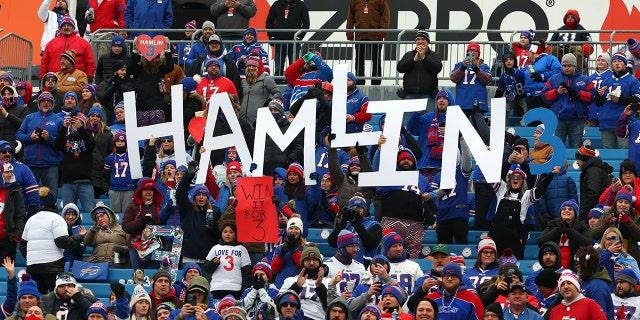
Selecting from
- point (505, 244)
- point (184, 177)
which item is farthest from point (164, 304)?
point (505, 244)

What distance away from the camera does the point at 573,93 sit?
26.0m

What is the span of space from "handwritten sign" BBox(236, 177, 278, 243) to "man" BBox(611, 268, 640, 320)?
12.7 ft

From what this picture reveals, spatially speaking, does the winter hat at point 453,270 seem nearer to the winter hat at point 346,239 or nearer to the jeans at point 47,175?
the winter hat at point 346,239

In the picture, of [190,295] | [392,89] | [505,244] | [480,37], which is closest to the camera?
[190,295]

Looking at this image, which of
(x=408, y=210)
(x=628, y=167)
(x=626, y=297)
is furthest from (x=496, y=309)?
(x=628, y=167)

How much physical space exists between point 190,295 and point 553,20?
12.6 metres

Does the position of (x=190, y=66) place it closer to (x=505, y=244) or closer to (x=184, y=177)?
(x=184, y=177)

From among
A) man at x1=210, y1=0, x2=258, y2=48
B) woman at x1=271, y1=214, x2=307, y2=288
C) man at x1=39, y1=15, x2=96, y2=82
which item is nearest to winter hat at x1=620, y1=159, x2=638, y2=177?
woman at x1=271, y1=214, x2=307, y2=288

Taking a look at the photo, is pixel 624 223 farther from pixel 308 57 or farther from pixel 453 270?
pixel 308 57

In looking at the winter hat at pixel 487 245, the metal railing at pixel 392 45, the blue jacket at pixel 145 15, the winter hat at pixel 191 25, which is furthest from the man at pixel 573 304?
the winter hat at pixel 191 25

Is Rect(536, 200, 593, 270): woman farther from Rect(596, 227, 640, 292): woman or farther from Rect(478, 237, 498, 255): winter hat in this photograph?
Rect(478, 237, 498, 255): winter hat

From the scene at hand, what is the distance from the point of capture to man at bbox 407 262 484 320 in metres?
19.8

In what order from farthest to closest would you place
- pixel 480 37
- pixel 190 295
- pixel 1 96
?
pixel 480 37 → pixel 1 96 → pixel 190 295

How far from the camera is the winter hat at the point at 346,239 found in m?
21.4
